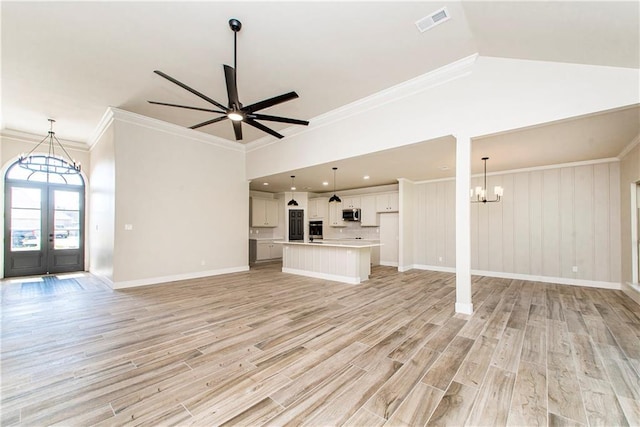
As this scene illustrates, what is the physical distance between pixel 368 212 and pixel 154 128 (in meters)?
6.40

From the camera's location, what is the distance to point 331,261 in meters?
6.20

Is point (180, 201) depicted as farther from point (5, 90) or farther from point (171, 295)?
Result: point (5, 90)

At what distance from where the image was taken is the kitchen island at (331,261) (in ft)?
19.0

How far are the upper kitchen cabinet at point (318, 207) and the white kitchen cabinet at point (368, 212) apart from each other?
1.54 metres

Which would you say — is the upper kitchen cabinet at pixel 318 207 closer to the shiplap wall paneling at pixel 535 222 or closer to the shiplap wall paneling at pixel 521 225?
the shiplap wall paneling at pixel 521 225

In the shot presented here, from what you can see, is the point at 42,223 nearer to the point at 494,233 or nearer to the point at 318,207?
the point at 318,207

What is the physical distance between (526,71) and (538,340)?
122 inches

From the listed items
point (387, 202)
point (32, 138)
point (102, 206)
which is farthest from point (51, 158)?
point (387, 202)

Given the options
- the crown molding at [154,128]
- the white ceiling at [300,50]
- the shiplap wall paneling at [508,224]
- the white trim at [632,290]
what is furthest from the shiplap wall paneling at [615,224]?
the crown molding at [154,128]

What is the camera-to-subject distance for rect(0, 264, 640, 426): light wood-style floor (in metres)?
1.77

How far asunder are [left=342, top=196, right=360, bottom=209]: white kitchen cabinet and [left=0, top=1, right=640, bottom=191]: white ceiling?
4.18 metres

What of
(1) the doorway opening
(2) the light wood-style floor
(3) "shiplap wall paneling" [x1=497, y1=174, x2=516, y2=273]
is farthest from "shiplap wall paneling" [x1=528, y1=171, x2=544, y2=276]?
(1) the doorway opening

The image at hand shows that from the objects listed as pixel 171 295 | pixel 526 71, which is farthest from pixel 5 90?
pixel 526 71

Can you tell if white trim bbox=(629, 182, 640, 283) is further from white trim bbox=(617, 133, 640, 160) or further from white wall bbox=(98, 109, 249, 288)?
white wall bbox=(98, 109, 249, 288)
